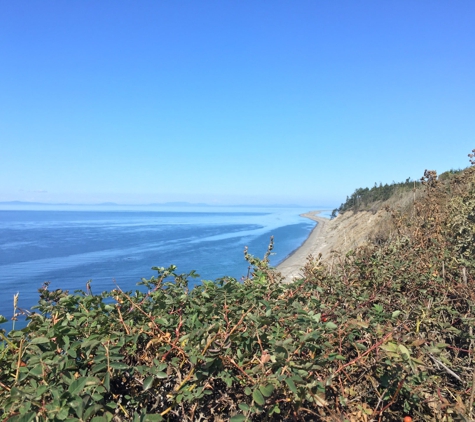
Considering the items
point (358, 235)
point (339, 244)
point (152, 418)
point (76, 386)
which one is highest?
point (76, 386)

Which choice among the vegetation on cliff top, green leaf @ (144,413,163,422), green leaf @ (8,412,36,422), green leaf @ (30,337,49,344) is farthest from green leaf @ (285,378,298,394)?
green leaf @ (30,337,49,344)

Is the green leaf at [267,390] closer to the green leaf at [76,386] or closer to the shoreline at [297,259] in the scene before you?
the green leaf at [76,386]

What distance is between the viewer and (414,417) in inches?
66.6

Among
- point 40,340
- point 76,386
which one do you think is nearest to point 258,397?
point 76,386

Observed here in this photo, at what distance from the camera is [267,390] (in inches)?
47.6

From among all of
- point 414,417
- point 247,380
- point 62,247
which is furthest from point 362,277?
point 62,247

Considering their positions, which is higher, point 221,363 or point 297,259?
point 221,363

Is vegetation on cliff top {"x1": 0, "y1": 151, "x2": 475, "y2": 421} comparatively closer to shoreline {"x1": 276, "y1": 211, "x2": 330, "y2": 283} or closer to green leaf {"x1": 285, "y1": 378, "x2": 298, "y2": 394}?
green leaf {"x1": 285, "y1": 378, "x2": 298, "y2": 394}

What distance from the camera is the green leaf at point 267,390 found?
3.91 feet

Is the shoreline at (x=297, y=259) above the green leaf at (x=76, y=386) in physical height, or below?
below

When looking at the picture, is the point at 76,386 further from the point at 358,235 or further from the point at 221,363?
the point at 358,235

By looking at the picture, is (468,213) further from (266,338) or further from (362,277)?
(266,338)

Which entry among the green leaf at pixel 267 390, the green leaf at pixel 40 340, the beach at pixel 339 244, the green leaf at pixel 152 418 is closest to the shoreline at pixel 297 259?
the beach at pixel 339 244

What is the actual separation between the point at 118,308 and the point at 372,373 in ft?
4.40
